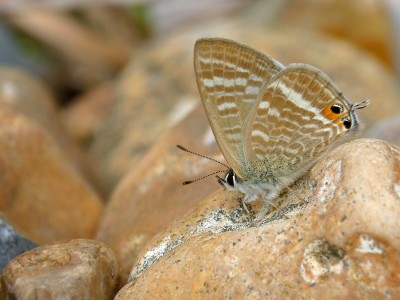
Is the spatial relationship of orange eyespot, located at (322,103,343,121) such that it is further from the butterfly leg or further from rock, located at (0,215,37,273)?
rock, located at (0,215,37,273)

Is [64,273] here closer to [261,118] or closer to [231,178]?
[231,178]

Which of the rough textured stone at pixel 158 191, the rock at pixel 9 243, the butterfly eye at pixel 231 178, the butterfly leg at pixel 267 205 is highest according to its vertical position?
the rock at pixel 9 243

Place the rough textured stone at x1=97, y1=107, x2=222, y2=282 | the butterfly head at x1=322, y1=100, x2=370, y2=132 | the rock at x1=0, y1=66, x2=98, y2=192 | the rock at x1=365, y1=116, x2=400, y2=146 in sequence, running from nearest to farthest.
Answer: the butterfly head at x1=322, y1=100, x2=370, y2=132 → the rough textured stone at x1=97, y1=107, x2=222, y2=282 → the rock at x1=365, y1=116, x2=400, y2=146 → the rock at x1=0, y1=66, x2=98, y2=192

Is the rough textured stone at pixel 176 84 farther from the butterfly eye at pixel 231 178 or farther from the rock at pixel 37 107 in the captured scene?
the butterfly eye at pixel 231 178

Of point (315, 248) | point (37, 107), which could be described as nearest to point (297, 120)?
point (315, 248)

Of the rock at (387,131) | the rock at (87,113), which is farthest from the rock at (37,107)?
the rock at (387,131)

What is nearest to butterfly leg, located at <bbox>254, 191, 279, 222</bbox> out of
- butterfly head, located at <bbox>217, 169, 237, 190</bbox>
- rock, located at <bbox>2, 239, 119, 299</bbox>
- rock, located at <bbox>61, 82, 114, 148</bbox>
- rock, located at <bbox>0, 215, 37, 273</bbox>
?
butterfly head, located at <bbox>217, 169, 237, 190</bbox>

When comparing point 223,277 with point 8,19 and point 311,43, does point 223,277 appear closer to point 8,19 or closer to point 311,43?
point 311,43
